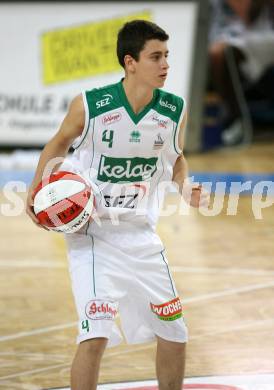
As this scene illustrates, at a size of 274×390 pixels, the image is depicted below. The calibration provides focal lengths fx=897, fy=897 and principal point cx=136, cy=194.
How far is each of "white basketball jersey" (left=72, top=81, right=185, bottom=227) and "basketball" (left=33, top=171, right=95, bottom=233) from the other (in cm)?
15

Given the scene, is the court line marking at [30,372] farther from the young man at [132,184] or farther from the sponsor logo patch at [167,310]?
the sponsor logo patch at [167,310]

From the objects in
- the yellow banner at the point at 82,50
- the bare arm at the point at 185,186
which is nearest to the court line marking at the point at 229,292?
the bare arm at the point at 185,186

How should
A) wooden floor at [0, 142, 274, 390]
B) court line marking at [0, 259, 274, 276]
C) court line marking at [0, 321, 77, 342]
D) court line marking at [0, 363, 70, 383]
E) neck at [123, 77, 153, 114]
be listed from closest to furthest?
1. neck at [123, 77, 153, 114]
2. court line marking at [0, 363, 70, 383]
3. wooden floor at [0, 142, 274, 390]
4. court line marking at [0, 321, 77, 342]
5. court line marking at [0, 259, 274, 276]

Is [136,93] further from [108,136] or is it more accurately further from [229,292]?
[229,292]

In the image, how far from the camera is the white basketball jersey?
171 inches

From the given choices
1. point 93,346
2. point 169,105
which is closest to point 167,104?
point 169,105

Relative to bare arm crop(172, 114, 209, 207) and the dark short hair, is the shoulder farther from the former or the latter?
the dark short hair

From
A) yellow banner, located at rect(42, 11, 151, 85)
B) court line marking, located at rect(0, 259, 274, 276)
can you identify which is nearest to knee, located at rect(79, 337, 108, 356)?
court line marking, located at rect(0, 259, 274, 276)

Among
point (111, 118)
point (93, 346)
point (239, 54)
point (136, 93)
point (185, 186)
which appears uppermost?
point (136, 93)

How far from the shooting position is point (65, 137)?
4375 millimetres

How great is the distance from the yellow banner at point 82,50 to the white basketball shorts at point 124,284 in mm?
7559

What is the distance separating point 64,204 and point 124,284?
475 millimetres

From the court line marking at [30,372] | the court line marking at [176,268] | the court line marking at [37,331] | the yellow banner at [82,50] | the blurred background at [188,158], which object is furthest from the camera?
the yellow banner at [82,50]

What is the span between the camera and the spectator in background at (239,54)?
1302 centimetres
